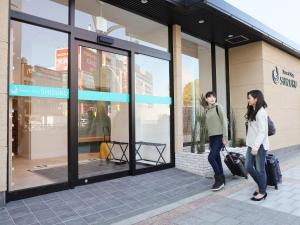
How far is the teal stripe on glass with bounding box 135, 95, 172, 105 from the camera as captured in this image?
238 inches

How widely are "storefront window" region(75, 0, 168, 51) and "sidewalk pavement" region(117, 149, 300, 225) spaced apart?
12.1 feet

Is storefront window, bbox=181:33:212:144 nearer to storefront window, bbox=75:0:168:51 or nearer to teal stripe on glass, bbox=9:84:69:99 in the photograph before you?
storefront window, bbox=75:0:168:51

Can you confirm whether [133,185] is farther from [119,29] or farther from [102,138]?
[119,29]

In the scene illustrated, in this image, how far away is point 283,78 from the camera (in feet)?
30.9

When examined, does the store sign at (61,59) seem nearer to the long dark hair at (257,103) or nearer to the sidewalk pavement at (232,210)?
the sidewalk pavement at (232,210)

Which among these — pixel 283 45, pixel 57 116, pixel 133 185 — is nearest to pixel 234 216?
pixel 133 185

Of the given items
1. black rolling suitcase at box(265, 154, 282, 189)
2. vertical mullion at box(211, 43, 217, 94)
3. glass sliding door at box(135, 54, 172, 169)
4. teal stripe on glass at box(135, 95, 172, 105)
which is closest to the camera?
black rolling suitcase at box(265, 154, 282, 189)

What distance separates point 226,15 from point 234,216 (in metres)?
4.60

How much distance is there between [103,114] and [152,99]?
1609mm

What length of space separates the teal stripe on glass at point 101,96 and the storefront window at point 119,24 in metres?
1.27

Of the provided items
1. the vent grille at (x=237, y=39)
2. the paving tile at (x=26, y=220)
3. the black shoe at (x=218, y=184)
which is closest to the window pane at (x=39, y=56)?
the paving tile at (x=26, y=220)

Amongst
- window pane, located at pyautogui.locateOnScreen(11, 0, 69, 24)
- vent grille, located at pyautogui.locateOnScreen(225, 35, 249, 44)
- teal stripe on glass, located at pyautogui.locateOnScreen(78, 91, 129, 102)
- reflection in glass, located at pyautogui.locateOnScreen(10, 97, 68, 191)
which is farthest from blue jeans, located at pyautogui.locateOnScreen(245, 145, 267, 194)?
vent grille, located at pyautogui.locateOnScreen(225, 35, 249, 44)

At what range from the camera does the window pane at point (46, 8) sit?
4.35 meters

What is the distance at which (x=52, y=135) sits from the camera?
619 cm
